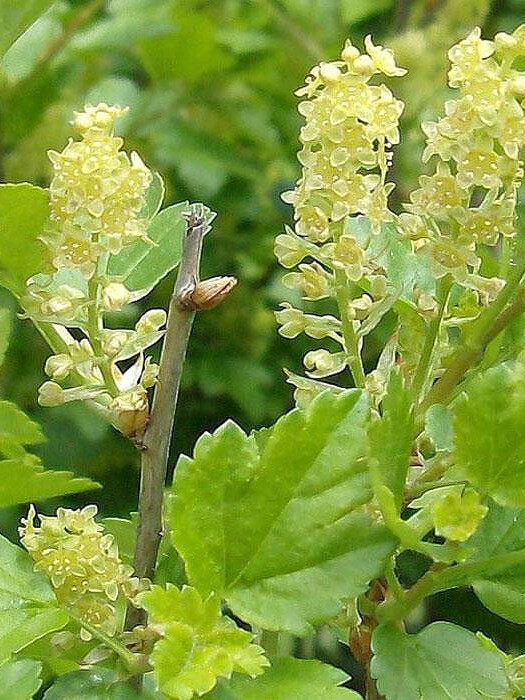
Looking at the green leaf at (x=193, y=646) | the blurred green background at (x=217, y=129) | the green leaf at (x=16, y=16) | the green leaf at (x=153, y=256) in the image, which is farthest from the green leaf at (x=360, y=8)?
the green leaf at (x=193, y=646)

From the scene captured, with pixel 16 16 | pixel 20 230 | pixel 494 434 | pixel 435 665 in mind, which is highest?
pixel 16 16

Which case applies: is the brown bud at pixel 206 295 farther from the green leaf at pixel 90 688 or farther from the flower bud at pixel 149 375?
the green leaf at pixel 90 688

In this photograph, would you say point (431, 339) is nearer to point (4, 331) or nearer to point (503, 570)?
point (503, 570)

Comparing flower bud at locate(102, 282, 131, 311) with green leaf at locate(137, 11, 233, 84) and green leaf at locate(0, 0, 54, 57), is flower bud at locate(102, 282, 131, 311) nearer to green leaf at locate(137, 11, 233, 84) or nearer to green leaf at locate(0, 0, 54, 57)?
green leaf at locate(0, 0, 54, 57)

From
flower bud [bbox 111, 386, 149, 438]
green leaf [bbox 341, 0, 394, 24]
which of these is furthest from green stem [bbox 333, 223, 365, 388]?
green leaf [bbox 341, 0, 394, 24]

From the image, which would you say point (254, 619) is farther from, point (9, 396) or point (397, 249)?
point (9, 396)

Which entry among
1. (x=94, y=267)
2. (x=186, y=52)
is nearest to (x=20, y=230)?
(x=94, y=267)

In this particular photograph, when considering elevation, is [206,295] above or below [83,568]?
above
